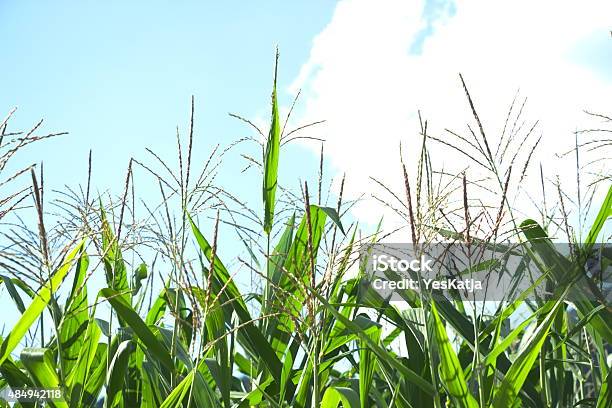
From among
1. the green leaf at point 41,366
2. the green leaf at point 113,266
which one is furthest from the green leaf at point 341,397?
the green leaf at point 113,266

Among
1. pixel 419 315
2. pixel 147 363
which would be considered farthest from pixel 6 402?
pixel 419 315

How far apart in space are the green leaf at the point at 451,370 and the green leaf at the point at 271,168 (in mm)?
644

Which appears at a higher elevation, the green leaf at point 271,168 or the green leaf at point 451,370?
the green leaf at point 271,168

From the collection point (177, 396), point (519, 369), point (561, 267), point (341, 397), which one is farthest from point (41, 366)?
point (561, 267)

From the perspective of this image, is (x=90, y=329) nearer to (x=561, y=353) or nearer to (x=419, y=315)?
(x=419, y=315)

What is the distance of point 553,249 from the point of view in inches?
70.0

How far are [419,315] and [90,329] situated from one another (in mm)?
826

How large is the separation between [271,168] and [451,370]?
2.52 ft

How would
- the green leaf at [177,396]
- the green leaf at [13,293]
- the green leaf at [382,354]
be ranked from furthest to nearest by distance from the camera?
the green leaf at [13,293] → the green leaf at [177,396] → the green leaf at [382,354]

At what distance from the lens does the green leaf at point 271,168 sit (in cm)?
190

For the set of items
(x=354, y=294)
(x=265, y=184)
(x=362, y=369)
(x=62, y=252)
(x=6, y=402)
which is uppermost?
(x=265, y=184)

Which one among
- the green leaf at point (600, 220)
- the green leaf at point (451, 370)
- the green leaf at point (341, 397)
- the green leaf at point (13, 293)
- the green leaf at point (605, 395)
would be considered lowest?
the green leaf at point (605, 395)

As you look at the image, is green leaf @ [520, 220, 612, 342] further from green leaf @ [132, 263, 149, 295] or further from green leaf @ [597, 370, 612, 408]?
green leaf @ [132, 263, 149, 295]

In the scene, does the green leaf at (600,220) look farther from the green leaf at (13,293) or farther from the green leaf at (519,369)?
the green leaf at (13,293)
